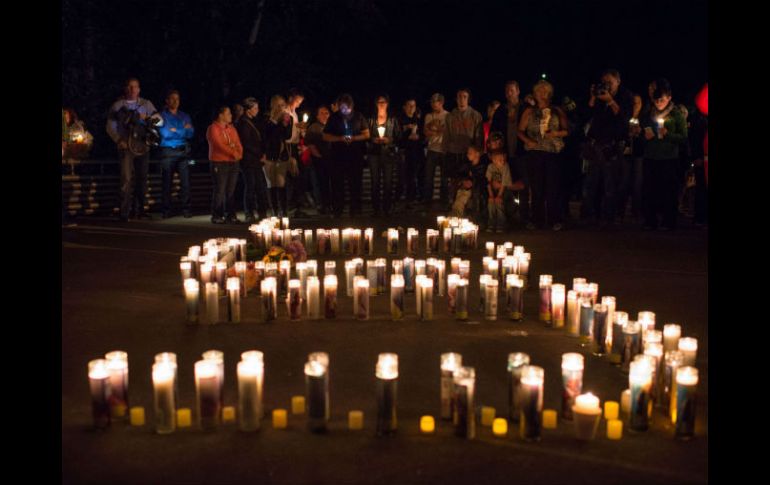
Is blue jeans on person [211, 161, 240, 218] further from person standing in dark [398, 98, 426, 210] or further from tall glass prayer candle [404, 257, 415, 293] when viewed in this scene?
tall glass prayer candle [404, 257, 415, 293]

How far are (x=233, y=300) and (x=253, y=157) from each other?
6884 mm

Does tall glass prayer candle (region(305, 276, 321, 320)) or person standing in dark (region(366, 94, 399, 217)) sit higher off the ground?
person standing in dark (region(366, 94, 399, 217))

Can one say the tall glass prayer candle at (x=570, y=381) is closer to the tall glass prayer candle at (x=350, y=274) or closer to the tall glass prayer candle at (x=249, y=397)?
the tall glass prayer candle at (x=249, y=397)

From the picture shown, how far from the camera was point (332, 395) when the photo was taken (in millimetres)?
4594

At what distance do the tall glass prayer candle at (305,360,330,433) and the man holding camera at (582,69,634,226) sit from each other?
8.41m

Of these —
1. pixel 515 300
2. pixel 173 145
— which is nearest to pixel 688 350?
pixel 515 300

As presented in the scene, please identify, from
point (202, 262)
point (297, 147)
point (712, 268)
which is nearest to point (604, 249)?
point (712, 268)

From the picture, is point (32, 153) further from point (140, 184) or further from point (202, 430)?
point (140, 184)

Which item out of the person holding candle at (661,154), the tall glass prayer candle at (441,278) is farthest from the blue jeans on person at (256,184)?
the tall glass prayer candle at (441,278)

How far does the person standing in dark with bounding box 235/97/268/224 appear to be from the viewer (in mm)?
12688

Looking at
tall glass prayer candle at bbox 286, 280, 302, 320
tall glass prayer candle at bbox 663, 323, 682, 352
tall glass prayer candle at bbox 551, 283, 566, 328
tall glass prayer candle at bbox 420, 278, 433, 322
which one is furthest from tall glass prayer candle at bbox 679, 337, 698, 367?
tall glass prayer candle at bbox 286, 280, 302, 320

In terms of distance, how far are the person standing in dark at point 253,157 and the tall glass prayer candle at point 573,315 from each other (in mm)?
7699

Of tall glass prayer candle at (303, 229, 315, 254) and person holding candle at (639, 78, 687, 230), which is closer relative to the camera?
tall glass prayer candle at (303, 229, 315, 254)

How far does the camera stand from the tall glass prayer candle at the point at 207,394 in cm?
407
